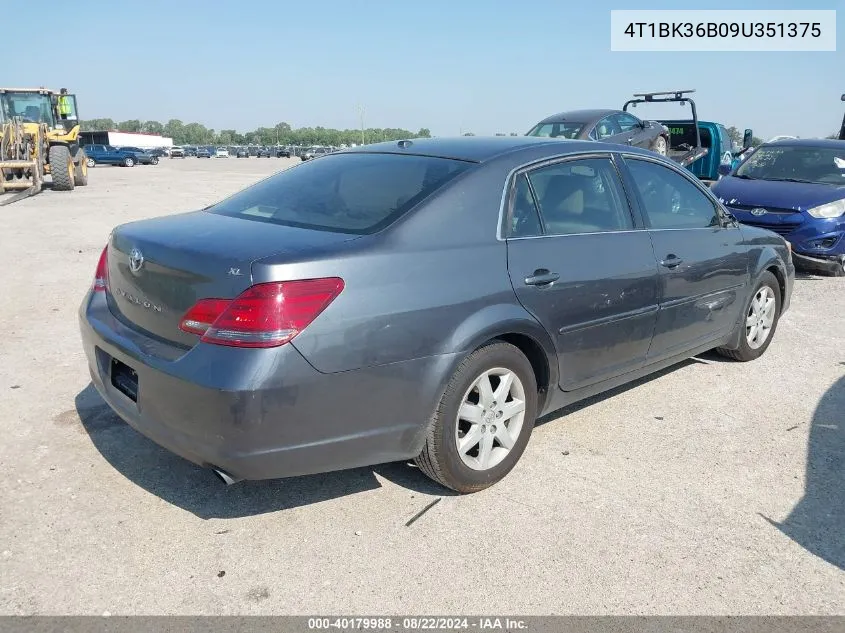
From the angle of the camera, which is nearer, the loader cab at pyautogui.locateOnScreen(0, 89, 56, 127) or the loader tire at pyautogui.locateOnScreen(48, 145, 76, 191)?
the loader tire at pyautogui.locateOnScreen(48, 145, 76, 191)

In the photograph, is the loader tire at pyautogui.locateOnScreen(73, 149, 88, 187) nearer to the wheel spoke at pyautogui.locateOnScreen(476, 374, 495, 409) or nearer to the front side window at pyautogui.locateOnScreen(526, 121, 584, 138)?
the front side window at pyautogui.locateOnScreen(526, 121, 584, 138)

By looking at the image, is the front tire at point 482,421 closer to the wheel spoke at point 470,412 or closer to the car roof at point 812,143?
the wheel spoke at point 470,412

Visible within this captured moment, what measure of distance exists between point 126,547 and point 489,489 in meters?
1.60

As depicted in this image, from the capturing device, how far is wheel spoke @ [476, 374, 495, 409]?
10.5 feet

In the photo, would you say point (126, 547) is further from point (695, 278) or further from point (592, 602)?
point (695, 278)

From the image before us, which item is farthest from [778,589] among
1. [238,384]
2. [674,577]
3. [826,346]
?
[826,346]

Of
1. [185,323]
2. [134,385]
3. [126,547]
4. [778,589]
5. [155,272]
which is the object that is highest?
[155,272]

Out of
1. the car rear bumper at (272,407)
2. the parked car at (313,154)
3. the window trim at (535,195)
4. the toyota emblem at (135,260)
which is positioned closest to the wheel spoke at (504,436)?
the car rear bumper at (272,407)

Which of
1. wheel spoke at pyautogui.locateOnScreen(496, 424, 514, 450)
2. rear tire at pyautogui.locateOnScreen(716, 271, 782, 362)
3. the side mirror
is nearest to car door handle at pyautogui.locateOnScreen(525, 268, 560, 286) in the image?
wheel spoke at pyautogui.locateOnScreen(496, 424, 514, 450)

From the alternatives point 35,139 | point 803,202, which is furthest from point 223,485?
point 35,139

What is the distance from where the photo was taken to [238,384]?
8.37ft

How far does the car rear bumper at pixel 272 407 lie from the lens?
258 centimetres

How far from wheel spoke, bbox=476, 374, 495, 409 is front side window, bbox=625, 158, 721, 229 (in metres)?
1.62

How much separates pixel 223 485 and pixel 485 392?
1.31 metres
